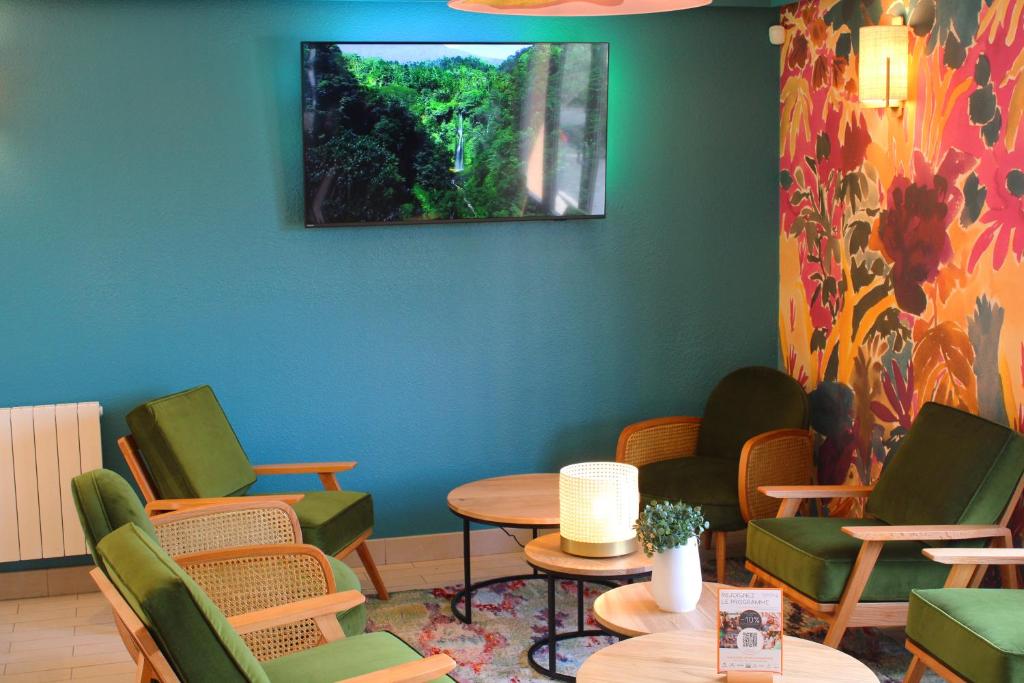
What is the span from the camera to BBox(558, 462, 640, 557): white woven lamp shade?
362 cm

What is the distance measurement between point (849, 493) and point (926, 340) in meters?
0.66

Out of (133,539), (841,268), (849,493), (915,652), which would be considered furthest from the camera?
(841,268)

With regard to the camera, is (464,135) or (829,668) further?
(464,135)

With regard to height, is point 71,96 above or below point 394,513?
above

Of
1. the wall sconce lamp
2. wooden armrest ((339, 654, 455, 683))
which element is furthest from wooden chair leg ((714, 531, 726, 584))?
wooden armrest ((339, 654, 455, 683))

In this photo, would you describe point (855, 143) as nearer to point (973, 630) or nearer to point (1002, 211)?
point (1002, 211)

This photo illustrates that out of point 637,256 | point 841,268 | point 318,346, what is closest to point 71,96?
point 318,346

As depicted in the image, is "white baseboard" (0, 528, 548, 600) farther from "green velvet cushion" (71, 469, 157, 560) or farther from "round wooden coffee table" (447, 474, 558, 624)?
"green velvet cushion" (71, 469, 157, 560)

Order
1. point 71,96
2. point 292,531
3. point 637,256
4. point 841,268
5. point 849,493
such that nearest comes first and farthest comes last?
1. point 292,531
2. point 849,493
3. point 71,96
4. point 841,268
5. point 637,256

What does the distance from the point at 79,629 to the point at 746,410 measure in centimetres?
293

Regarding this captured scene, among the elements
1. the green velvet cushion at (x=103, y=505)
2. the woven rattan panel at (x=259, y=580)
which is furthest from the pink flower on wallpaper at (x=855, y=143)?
the green velvet cushion at (x=103, y=505)

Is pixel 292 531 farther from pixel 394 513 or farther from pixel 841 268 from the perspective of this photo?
pixel 841 268

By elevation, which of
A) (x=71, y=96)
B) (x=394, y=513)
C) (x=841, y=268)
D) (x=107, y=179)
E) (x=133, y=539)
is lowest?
(x=394, y=513)

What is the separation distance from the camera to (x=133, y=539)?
2.46m
